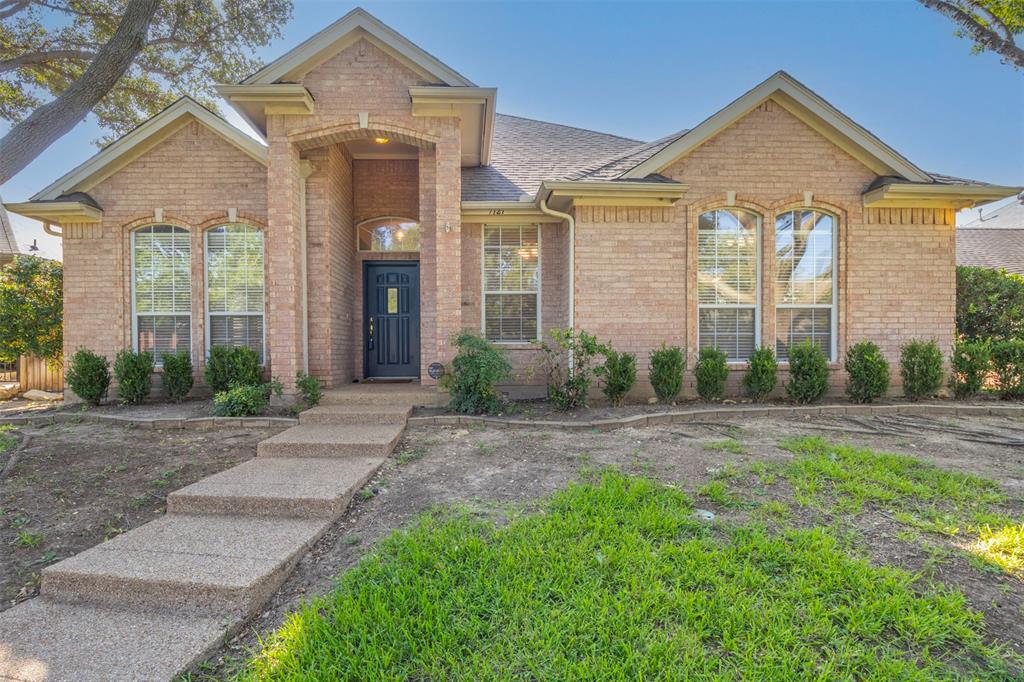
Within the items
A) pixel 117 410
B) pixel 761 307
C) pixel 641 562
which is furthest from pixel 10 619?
pixel 761 307

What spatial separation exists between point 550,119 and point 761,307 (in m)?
8.03

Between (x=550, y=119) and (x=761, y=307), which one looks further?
(x=550, y=119)

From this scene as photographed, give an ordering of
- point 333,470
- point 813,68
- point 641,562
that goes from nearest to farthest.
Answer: point 641,562 → point 333,470 → point 813,68

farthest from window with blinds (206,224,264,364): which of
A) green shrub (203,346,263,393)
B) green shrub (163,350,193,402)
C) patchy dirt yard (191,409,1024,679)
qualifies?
patchy dirt yard (191,409,1024,679)

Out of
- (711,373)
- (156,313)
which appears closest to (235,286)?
(156,313)

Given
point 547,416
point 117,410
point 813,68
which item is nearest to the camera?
point 547,416

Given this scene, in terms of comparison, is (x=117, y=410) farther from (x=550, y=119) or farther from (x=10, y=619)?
(x=550, y=119)

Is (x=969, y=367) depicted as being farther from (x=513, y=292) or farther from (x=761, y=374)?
(x=513, y=292)

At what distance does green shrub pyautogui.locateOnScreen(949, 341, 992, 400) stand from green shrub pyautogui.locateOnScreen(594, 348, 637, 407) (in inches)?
194

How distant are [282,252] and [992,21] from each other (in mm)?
12937

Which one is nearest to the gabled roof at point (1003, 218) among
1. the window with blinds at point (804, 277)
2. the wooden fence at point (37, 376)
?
the window with blinds at point (804, 277)

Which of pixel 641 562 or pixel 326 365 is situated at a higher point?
pixel 326 365

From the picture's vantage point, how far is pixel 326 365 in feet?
23.6

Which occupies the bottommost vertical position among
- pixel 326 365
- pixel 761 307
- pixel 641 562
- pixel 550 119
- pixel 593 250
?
pixel 641 562
